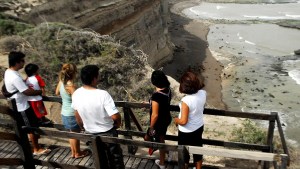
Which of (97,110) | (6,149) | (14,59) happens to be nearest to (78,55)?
(6,149)

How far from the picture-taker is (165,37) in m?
31.7

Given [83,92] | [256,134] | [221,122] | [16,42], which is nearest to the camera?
[83,92]

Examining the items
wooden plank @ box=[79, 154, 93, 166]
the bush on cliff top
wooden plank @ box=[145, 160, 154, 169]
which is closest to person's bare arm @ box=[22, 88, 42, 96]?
wooden plank @ box=[79, 154, 93, 166]

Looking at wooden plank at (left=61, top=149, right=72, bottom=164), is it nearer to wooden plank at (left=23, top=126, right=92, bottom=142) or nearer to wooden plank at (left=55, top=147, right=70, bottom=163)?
wooden plank at (left=55, top=147, right=70, bottom=163)

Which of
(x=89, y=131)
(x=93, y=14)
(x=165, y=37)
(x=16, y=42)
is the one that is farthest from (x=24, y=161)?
(x=165, y=37)

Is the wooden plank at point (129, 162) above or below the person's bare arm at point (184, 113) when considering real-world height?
below

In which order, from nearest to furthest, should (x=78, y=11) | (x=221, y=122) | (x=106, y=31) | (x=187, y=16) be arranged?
(x=221, y=122) < (x=78, y=11) < (x=106, y=31) < (x=187, y=16)

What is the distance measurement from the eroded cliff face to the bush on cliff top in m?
5.01

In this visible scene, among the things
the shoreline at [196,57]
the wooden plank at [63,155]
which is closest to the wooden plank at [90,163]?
the wooden plank at [63,155]

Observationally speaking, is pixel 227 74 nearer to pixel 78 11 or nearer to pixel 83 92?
pixel 78 11

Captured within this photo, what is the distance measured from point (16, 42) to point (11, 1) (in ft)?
20.4

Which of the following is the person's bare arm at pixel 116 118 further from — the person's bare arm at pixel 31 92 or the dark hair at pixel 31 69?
the dark hair at pixel 31 69

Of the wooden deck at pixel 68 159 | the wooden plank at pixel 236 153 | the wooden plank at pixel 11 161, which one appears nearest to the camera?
the wooden plank at pixel 236 153

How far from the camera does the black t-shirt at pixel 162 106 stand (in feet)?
17.2
